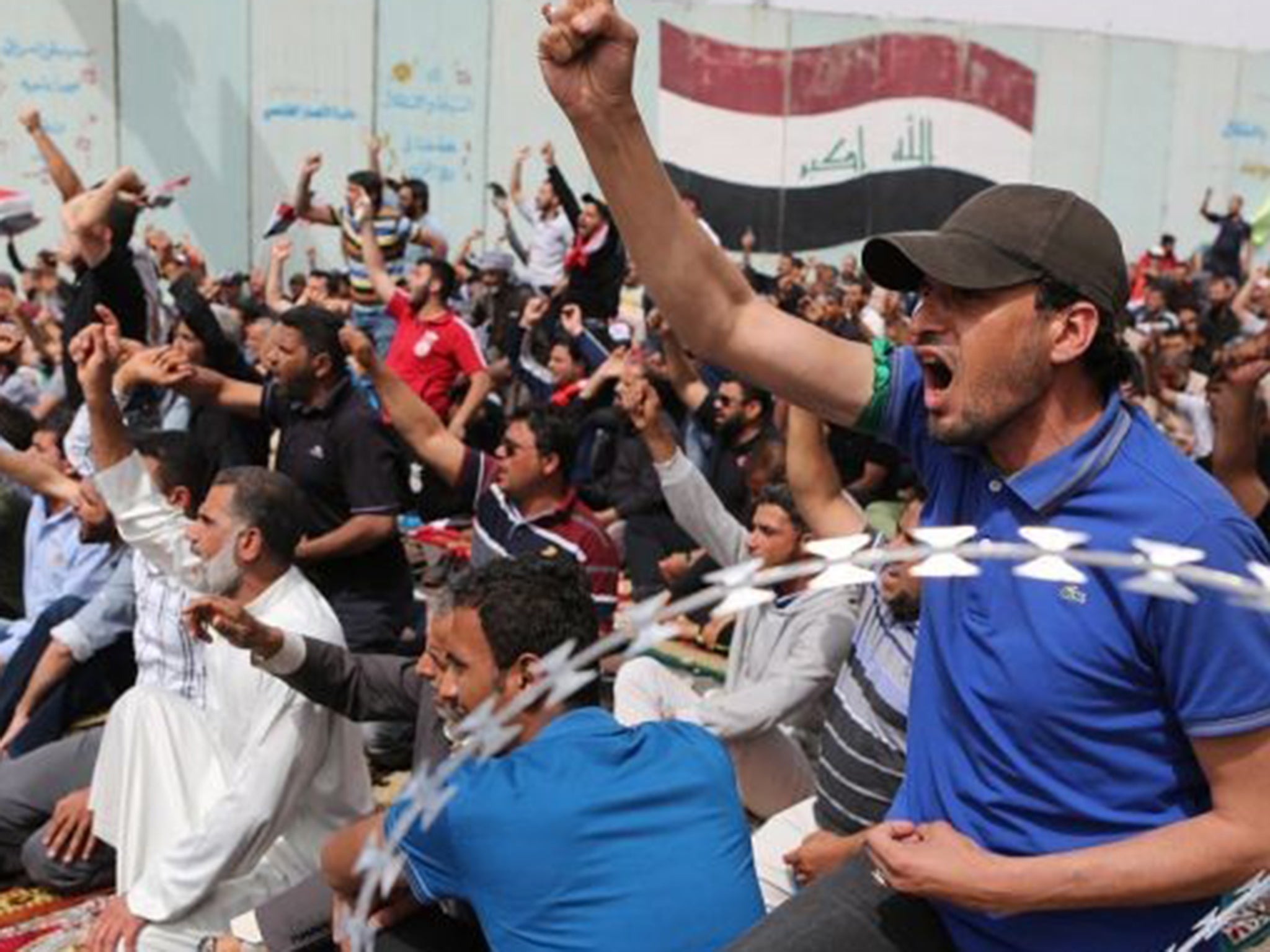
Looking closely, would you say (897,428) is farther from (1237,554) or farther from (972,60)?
(972,60)

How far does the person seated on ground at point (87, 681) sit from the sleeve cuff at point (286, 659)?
1.78ft

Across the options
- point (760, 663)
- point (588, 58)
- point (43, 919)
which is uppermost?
point (588, 58)

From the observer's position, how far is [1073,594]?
158 cm

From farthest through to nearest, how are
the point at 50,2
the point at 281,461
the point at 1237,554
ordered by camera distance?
the point at 50,2 < the point at 281,461 < the point at 1237,554

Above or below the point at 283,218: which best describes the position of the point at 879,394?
above

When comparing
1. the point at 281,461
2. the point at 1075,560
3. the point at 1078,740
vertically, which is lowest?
the point at 281,461

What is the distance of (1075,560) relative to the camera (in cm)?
155

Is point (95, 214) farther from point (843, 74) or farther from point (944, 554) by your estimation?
point (843, 74)

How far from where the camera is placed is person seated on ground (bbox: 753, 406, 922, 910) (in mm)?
2869

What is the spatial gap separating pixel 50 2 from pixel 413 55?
11.2 feet

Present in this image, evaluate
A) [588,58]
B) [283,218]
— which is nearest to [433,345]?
[283,218]

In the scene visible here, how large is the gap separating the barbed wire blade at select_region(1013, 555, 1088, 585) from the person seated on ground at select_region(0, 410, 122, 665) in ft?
11.6

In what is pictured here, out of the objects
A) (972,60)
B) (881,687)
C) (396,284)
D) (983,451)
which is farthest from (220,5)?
(983,451)

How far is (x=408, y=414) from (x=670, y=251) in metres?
3.04
